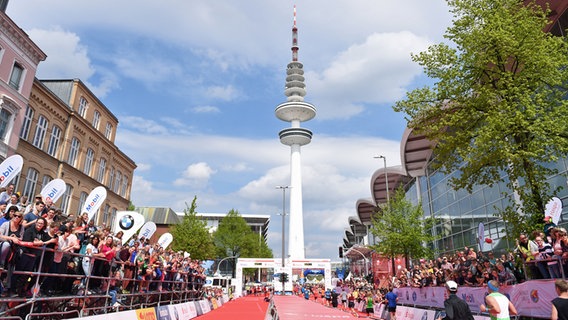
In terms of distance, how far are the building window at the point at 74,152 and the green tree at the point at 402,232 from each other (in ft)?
88.0

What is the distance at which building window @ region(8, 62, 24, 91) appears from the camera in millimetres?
23234

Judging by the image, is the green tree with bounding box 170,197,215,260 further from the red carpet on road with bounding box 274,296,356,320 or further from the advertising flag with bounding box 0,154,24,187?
the advertising flag with bounding box 0,154,24,187

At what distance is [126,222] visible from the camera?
2088cm

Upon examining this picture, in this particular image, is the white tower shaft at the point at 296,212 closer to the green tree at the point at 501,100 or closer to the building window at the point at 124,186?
the building window at the point at 124,186

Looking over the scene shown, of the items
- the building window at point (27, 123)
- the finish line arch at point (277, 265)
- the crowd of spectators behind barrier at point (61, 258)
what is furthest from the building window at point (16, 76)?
the finish line arch at point (277, 265)

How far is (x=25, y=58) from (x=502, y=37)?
2691cm

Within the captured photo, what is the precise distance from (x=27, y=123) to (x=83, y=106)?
865 centimetres

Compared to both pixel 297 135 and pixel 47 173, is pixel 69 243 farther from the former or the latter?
pixel 297 135

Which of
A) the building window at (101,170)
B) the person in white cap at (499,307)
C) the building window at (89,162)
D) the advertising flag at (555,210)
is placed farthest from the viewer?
the building window at (101,170)

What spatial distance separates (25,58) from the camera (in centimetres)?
2395

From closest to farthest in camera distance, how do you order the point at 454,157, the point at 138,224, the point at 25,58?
the point at 454,157
the point at 138,224
the point at 25,58

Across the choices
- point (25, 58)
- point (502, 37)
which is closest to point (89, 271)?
point (502, 37)

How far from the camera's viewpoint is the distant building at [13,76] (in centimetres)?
2195

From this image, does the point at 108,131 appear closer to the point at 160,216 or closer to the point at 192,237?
the point at 192,237
